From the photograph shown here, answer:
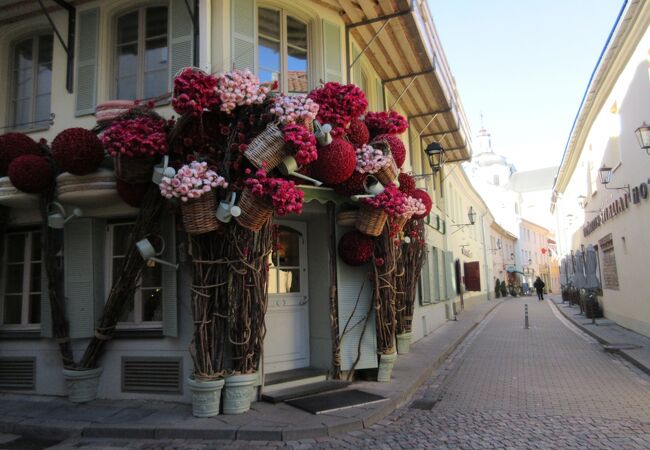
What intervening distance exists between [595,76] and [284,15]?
971 cm

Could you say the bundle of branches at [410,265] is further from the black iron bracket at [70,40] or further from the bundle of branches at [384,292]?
the black iron bracket at [70,40]

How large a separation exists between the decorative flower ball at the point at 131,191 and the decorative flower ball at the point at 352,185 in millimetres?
2510

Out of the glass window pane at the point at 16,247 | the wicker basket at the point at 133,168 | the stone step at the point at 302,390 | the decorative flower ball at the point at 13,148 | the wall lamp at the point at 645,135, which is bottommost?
the stone step at the point at 302,390

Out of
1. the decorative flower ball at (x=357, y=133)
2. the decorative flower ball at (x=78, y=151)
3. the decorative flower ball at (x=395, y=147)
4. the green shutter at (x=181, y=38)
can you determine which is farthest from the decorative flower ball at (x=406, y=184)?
the decorative flower ball at (x=78, y=151)

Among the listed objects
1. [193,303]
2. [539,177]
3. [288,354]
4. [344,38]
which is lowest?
[288,354]

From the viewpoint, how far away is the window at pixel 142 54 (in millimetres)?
7281

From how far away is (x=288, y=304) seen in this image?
7535mm

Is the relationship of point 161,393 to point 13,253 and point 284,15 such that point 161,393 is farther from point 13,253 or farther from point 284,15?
point 284,15

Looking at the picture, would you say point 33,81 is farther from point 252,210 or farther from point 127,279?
point 252,210

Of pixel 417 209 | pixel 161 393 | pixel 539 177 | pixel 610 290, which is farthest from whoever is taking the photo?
pixel 539 177

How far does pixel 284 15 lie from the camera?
7.68 meters

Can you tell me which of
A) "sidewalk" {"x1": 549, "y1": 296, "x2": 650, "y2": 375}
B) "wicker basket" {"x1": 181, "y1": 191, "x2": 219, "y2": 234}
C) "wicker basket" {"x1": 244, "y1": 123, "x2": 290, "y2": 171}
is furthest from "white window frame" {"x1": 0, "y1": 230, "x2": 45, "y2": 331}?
"sidewalk" {"x1": 549, "y1": 296, "x2": 650, "y2": 375}

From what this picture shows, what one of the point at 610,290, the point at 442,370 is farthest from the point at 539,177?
the point at 442,370

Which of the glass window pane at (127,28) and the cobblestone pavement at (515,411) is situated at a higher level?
the glass window pane at (127,28)
